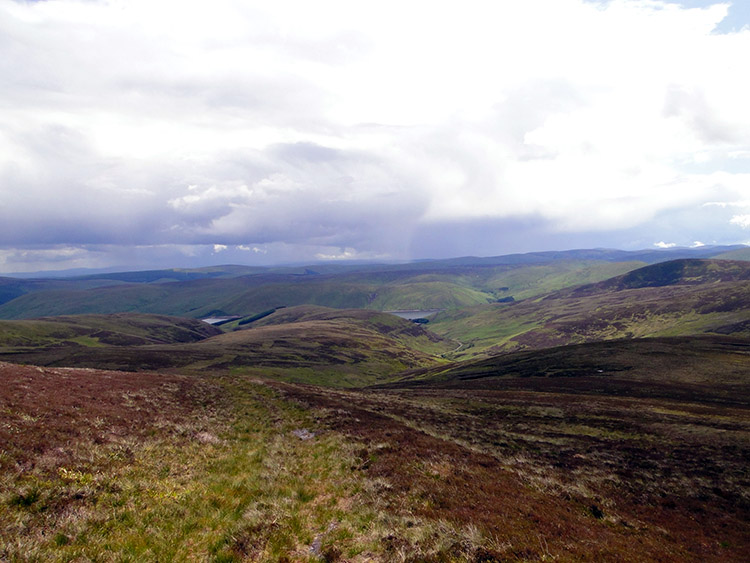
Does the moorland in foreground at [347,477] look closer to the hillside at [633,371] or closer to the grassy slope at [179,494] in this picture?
the grassy slope at [179,494]

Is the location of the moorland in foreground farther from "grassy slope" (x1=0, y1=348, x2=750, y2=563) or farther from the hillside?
the hillside

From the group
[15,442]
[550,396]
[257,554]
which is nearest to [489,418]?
[550,396]

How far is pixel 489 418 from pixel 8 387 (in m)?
47.7

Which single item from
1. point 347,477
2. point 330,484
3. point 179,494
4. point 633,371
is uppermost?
point 179,494

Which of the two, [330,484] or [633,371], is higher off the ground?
[330,484]

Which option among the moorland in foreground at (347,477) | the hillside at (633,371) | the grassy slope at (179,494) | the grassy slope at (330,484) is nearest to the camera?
the grassy slope at (179,494)

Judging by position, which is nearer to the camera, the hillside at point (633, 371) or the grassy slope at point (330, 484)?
the grassy slope at point (330, 484)

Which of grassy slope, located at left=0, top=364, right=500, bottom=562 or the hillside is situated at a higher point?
grassy slope, located at left=0, top=364, right=500, bottom=562

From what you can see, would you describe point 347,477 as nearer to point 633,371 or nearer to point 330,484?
point 330,484

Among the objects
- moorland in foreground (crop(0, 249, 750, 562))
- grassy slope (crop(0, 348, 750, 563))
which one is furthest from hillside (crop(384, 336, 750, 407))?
grassy slope (crop(0, 348, 750, 563))

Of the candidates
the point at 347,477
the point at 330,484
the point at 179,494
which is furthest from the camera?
the point at 347,477

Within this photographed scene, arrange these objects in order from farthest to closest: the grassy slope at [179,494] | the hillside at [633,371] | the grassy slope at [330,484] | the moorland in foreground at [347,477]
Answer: the hillside at [633,371] < the moorland in foreground at [347,477] < the grassy slope at [330,484] < the grassy slope at [179,494]

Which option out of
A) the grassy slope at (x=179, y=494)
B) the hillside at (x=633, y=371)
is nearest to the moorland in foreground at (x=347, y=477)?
the grassy slope at (x=179, y=494)

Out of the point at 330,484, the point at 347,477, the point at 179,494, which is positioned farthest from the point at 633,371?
the point at 179,494
